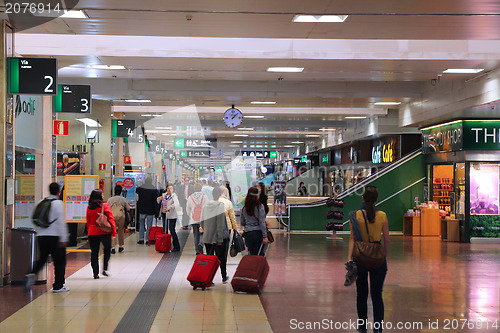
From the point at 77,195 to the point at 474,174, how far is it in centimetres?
1061

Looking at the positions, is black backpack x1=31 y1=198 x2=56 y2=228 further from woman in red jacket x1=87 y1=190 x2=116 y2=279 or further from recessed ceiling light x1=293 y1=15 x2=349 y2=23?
recessed ceiling light x1=293 y1=15 x2=349 y2=23

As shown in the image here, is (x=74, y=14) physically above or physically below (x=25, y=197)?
above

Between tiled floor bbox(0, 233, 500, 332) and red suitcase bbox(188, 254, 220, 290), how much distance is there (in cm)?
15

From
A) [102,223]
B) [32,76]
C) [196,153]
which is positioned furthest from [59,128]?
[196,153]

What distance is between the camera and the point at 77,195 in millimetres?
13414

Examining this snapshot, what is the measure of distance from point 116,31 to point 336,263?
6.15 meters

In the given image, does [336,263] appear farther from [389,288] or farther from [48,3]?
[48,3]

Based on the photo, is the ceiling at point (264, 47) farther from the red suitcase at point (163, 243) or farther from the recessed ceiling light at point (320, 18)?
the red suitcase at point (163, 243)

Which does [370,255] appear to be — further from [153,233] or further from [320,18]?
[153,233]

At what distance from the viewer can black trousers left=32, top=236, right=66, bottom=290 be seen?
28.4 feet

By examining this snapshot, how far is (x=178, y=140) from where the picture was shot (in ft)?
102

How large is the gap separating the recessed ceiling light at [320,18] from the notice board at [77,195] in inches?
252

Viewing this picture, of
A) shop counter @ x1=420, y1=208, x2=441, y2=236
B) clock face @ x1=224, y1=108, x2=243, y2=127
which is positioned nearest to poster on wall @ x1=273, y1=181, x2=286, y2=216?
clock face @ x1=224, y1=108, x2=243, y2=127

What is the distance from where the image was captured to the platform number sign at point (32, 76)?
9.38m
